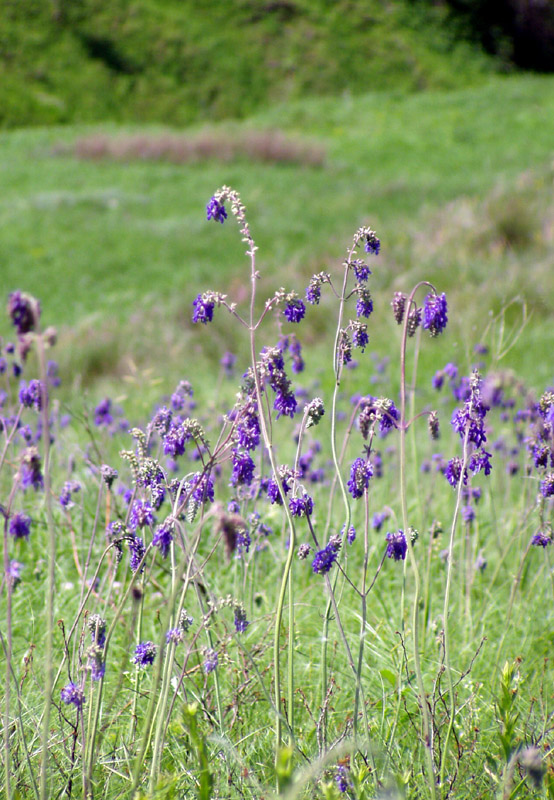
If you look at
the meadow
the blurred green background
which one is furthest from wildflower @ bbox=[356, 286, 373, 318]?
the blurred green background

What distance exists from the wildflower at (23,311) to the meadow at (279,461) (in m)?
0.01

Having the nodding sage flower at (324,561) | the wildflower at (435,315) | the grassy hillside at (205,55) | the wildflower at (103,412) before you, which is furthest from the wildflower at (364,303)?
the grassy hillside at (205,55)

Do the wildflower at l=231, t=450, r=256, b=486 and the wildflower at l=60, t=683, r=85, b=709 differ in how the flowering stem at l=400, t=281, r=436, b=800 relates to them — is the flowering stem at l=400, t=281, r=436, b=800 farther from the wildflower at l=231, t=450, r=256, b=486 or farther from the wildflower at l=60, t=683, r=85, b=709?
the wildflower at l=60, t=683, r=85, b=709

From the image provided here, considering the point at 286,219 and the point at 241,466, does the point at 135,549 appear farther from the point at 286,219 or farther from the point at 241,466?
the point at 286,219

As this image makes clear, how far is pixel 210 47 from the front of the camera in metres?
22.3

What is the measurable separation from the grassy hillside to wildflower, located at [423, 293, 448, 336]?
20.1 m

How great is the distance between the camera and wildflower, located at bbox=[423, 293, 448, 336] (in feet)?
4.78

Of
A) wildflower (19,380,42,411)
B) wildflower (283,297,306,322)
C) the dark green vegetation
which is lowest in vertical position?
the dark green vegetation

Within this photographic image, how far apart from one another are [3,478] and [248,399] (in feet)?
7.16

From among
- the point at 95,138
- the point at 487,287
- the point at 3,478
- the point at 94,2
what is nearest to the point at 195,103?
the point at 94,2

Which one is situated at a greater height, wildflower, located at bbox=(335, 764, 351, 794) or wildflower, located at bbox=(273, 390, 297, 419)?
wildflower, located at bbox=(273, 390, 297, 419)

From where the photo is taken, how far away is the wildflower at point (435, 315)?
1458 millimetres

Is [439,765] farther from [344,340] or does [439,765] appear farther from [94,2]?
[94,2]

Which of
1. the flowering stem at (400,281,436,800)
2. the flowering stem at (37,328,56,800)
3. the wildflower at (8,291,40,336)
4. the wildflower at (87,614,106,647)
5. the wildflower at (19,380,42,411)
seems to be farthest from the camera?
the wildflower at (19,380,42,411)
